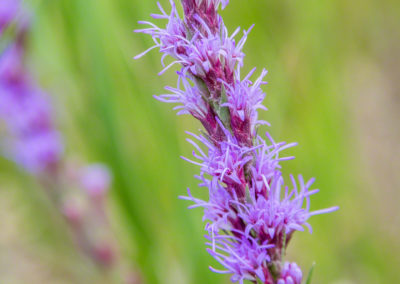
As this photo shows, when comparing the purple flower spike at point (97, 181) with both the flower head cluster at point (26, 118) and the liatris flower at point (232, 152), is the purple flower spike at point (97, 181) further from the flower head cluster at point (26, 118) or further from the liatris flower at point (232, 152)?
the liatris flower at point (232, 152)

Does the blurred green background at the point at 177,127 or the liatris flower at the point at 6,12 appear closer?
the blurred green background at the point at 177,127

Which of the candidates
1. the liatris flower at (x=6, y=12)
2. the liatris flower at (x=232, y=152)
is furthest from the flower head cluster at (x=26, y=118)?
the liatris flower at (x=232, y=152)

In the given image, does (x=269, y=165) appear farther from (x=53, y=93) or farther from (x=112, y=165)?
(x=53, y=93)

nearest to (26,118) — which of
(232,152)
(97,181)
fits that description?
(97,181)

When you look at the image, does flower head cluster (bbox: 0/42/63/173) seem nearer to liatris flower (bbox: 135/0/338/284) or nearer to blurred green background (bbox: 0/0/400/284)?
blurred green background (bbox: 0/0/400/284)

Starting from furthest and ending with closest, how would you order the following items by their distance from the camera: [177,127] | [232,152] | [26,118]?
[26,118], [177,127], [232,152]

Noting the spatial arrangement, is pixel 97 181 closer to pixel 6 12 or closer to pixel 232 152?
pixel 6 12

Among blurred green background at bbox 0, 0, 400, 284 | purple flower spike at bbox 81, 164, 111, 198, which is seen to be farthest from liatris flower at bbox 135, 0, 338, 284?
purple flower spike at bbox 81, 164, 111, 198
